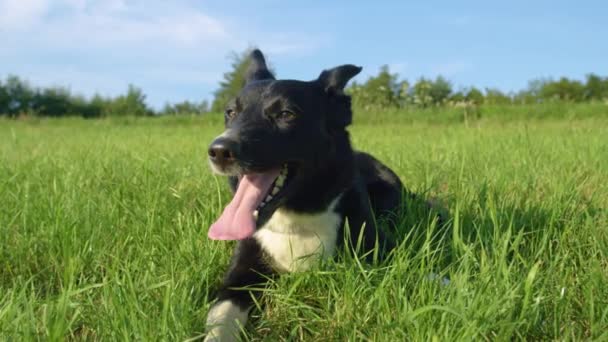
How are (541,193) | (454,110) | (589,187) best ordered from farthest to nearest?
(454,110) < (589,187) < (541,193)

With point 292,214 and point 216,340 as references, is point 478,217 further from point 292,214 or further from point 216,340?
point 216,340

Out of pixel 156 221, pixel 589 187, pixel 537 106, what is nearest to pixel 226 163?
pixel 156 221

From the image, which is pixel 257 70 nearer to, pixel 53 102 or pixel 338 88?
pixel 338 88

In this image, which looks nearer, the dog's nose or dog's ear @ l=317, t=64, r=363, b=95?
the dog's nose

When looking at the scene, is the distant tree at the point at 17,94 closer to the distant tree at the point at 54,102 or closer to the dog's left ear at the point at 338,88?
the distant tree at the point at 54,102

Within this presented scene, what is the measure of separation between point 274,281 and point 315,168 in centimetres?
53

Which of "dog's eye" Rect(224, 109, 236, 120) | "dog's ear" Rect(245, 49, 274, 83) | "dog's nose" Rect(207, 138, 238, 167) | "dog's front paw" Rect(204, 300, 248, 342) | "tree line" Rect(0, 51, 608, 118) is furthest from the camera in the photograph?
"tree line" Rect(0, 51, 608, 118)

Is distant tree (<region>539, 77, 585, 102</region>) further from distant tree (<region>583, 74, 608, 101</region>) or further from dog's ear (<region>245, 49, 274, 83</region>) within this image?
dog's ear (<region>245, 49, 274, 83</region>)

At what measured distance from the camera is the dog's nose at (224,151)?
6.82 feet

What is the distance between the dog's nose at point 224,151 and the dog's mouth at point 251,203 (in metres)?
0.14

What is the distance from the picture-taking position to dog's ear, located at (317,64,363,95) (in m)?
2.62

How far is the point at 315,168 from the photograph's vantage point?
2352 mm

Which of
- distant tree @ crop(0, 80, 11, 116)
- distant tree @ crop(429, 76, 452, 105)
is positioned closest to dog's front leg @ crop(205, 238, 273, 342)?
distant tree @ crop(429, 76, 452, 105)

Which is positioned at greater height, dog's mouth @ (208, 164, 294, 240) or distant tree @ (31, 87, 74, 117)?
distant tree @ (31, 87, 74, 117)
